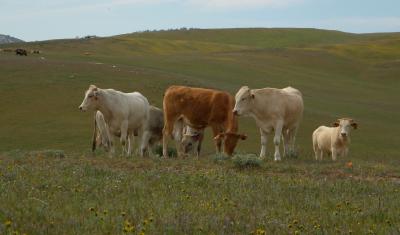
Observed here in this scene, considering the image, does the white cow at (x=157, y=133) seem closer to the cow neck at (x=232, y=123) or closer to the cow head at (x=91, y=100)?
the cow head at (x=91, y=100)

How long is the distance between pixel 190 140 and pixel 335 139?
4.97 metres

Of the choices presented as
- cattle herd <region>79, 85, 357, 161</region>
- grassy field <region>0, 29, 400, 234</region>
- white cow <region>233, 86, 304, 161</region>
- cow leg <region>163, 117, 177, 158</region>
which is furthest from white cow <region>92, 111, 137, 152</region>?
white cow <region>233, 86, 304, 161</region>

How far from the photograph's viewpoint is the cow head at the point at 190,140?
19.5 m

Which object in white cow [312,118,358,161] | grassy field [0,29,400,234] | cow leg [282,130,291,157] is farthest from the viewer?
white cow [312,118,358,161]

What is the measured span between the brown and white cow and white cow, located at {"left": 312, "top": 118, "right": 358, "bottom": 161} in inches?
164

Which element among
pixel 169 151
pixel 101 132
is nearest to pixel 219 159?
pixel 169 151

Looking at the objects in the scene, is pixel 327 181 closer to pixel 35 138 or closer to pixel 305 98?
pixel 35 138

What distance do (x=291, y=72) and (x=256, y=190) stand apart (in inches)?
2358

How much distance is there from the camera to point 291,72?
6950 cm

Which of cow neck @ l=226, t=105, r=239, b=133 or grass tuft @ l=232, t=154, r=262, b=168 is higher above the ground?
cow neck @ l=226, t=105, r=239, b=133

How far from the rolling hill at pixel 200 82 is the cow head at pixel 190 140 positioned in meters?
6.64

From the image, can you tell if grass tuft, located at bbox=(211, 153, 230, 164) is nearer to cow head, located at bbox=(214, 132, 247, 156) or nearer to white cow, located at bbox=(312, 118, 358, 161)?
cow head, located at bbox=(214, 132, 247, 156)

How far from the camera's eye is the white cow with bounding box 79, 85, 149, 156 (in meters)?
17.6

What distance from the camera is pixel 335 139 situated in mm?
21438
